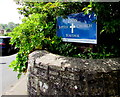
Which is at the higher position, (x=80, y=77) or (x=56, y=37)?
(x=56, y=37)

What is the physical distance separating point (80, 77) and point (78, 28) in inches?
53.6

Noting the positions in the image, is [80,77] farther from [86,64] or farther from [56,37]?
[56,37]

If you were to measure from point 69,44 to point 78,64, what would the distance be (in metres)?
1.16

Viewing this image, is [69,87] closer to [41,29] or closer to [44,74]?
[44,74]

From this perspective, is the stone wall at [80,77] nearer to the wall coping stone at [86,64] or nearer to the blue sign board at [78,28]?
the wall coping stone at [86,64]

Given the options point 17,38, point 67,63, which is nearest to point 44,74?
point 67,63

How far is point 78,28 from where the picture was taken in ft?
10.2

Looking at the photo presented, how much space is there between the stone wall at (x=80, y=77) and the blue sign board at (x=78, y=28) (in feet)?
2.62

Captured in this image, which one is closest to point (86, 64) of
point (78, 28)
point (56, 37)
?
point (78, 28)

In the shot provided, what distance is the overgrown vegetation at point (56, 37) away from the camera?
100.0 inches

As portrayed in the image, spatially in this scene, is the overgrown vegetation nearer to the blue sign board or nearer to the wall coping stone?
the blue sign board

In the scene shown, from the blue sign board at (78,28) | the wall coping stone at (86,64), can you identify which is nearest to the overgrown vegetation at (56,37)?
the blue sign board at (78,28)

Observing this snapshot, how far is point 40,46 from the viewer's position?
334 cm

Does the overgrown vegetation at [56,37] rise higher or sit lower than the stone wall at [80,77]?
higher
